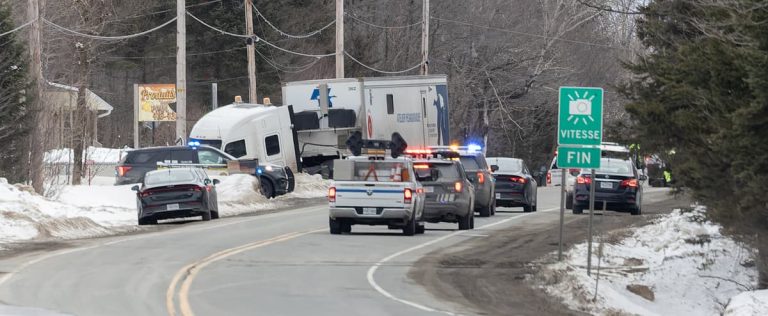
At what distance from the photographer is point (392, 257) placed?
22.3 meters

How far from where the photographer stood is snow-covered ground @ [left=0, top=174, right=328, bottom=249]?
86.4 feet

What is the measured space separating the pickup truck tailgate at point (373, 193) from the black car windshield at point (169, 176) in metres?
6.55

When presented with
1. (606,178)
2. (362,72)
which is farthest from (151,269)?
(362,72)

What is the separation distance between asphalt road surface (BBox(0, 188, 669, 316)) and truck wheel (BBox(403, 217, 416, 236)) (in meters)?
0.24

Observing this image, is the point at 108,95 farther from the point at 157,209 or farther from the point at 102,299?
the point at 102,299

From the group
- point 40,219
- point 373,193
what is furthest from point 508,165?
point 40,219

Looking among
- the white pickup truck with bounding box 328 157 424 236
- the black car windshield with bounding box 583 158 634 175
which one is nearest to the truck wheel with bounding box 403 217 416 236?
the white pickup truck with bounding box 328 157 424 236

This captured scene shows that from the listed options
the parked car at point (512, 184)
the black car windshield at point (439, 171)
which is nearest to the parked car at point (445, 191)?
the black car windshield at point (439, 171)

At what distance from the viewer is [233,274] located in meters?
18.9

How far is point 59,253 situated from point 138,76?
55912 mm

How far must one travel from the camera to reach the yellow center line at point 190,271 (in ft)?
49.2

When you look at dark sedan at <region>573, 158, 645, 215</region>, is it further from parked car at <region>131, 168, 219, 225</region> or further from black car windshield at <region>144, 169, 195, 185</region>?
black car windshield at <region>144, 169, 195, 185</region>

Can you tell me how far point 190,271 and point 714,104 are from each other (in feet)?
25.8

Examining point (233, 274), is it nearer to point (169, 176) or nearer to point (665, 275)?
point (665, 275)
